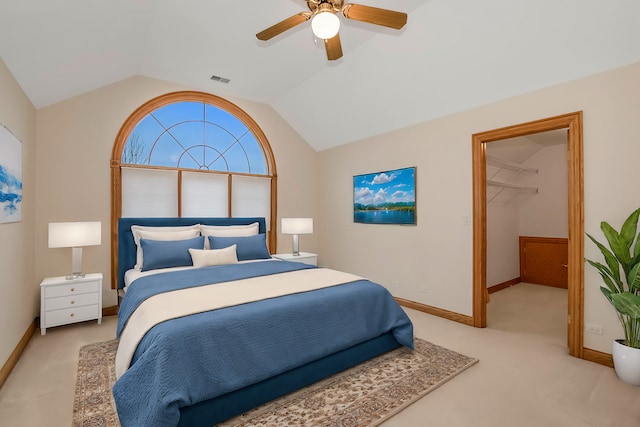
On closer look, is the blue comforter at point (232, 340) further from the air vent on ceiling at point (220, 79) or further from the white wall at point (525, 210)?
the white wall at point (525, 210)

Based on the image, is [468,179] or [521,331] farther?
[468,179]

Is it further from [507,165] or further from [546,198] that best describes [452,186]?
[546,198]

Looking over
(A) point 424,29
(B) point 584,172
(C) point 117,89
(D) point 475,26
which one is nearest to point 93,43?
(C) point 117,89

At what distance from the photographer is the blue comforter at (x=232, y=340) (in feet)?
5.42

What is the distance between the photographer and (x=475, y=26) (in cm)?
273

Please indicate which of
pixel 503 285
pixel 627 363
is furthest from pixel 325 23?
pixel 503 285

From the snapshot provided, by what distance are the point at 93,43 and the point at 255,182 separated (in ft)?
8.67

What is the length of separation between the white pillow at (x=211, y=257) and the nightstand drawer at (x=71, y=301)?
1093mm

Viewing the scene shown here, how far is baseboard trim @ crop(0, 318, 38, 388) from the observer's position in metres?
2.28

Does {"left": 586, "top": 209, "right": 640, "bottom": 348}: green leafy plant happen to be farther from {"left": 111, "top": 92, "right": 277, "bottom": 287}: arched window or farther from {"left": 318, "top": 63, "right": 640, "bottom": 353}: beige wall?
{"left": 111, "top": 92, "right": 277, "bottom": 287}: arched window

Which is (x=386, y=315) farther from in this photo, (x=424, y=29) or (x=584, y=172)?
(x=424, y=29)

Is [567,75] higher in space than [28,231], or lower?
higher

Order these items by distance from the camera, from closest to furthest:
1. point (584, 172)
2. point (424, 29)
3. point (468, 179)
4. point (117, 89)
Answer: point (584, 172), point (424, 29), point (468, 179), point (117, 89)

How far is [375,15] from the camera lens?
2.09m
